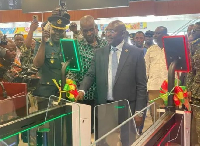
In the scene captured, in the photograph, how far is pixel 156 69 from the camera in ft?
12.0

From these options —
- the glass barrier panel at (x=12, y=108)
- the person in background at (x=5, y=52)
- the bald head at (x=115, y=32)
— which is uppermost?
the bald head at (x=115, y=32)

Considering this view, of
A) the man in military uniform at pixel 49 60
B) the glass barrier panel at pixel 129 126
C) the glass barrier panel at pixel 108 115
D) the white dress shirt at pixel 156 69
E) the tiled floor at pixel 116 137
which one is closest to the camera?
the tiled floor at pixel 116 137

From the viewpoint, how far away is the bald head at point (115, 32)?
2295 millimetres

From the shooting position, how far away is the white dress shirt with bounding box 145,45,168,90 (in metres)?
3.61

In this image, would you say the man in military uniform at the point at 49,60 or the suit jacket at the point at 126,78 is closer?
the suit jacket at the point at 126,78

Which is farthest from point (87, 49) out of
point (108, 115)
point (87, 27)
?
point (108, 115)

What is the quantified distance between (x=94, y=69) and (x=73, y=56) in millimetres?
480

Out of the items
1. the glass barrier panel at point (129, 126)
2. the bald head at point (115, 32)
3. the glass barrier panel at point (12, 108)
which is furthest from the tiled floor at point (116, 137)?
the bald head at point (115, 32)

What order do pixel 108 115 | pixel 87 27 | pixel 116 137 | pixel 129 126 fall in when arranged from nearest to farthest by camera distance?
pixel 116 137
pixel 129 126
pixel 108 115
pixel 87 27

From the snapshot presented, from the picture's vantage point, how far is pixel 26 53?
12.0 feet

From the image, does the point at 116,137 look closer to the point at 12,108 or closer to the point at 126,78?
the point at 12,108

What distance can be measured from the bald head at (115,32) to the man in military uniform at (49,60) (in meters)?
0.40

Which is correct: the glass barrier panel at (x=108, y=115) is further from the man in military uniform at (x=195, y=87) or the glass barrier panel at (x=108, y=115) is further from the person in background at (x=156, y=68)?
the person in background at (x=156, y=68)

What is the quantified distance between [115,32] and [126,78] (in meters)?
0.39
